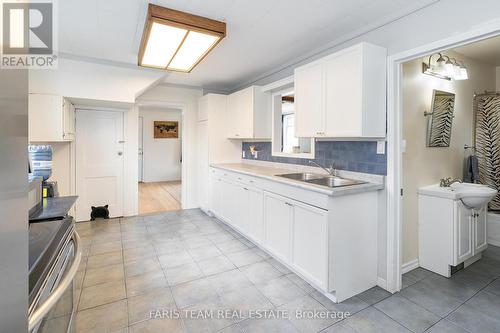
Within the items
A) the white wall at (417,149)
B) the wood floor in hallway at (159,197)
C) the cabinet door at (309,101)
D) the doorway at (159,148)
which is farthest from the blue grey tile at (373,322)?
the doorway at (159,148)

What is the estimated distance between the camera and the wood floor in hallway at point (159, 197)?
5070 millimetres

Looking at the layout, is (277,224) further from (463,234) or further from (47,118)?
(47,118)

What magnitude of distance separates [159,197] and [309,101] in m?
4.65

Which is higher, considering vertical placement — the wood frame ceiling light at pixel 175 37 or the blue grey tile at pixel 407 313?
the wood frame ceiling light at pixel 175 37

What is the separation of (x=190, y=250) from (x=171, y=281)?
691 mm

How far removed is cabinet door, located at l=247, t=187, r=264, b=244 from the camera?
3004mm

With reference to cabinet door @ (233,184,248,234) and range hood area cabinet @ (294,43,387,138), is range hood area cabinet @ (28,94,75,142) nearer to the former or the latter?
cabinet door @ (233,184,248,234)

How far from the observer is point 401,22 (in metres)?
2.15

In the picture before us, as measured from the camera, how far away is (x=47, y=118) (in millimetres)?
3174

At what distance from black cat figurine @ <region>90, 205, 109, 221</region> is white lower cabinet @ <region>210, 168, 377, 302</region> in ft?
9.72

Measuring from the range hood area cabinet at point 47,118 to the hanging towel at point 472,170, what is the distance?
516 cm

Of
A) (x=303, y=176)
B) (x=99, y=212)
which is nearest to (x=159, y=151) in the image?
(x=99, y=212)

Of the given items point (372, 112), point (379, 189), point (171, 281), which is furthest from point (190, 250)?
point (372, 112)

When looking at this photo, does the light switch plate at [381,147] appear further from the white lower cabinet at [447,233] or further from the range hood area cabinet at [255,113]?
the range hood area cabinet at [255,113]
